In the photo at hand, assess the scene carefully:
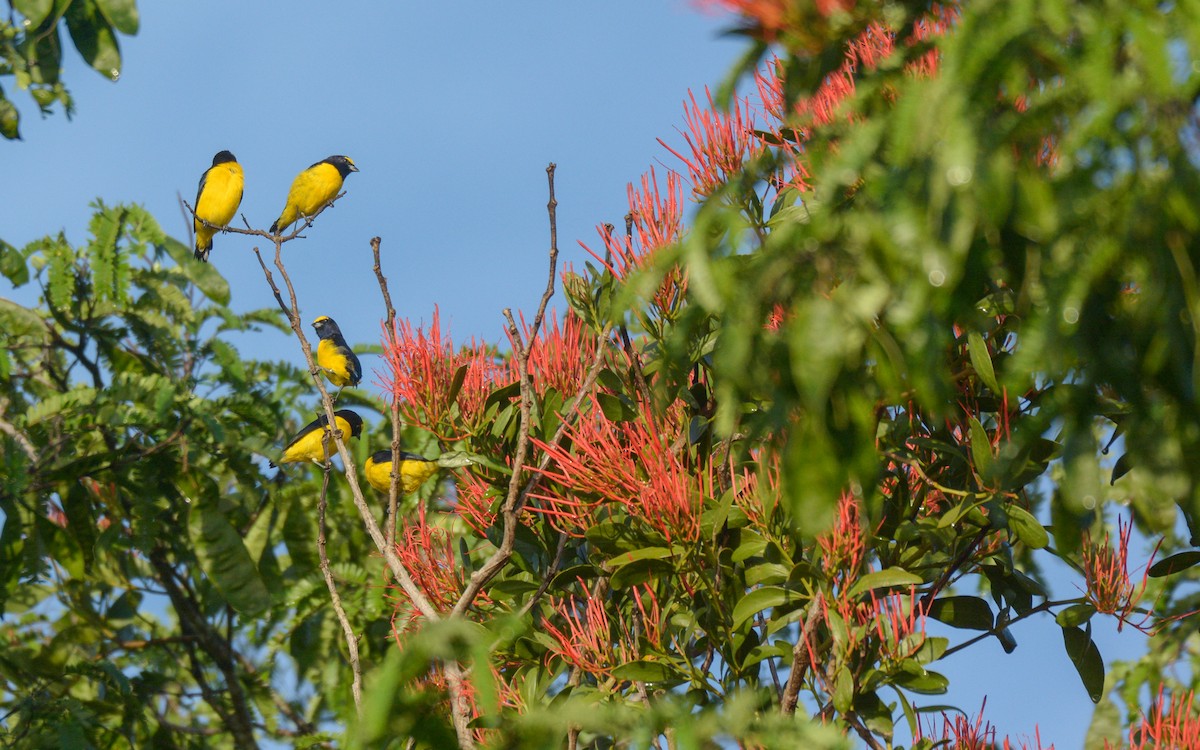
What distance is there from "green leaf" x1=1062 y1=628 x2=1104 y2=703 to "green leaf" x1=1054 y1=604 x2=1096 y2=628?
0.05 meters

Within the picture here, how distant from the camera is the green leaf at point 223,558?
515 centimetres

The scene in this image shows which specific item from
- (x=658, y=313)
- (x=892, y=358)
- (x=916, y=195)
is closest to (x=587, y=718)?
(x=892, y=358)

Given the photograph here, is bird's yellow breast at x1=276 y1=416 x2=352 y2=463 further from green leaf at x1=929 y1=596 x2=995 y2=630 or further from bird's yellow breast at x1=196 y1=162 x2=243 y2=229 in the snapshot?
green leaf at x1=929 y1=596 x2=995 y2=630

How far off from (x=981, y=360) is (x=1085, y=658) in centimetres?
73

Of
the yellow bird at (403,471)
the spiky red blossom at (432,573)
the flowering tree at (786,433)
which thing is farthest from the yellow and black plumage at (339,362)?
the spiky red blossom at (432,573)

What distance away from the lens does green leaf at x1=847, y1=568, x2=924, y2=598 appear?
233 centimetres

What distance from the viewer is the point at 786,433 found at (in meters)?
2.16

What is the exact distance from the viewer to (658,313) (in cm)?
276

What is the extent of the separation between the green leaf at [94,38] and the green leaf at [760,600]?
487 centimetres

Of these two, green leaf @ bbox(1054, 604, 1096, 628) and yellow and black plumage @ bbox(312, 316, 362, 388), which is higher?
yellow and black plumage @ bbox(312, 316, 362, 388)

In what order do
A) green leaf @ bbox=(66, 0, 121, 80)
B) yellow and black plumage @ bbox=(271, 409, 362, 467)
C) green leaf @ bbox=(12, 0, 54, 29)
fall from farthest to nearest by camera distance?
green leaf @ bbox=(66, 0, 121, 80) → green leaf @ bbox=(12, 0, 54, 29) → yellow and black plumage @ bbox=(271, 409, 362, 467)

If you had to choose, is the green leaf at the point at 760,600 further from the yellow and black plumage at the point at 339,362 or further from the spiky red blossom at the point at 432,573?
the yellow and black plumage at the point at 339,362

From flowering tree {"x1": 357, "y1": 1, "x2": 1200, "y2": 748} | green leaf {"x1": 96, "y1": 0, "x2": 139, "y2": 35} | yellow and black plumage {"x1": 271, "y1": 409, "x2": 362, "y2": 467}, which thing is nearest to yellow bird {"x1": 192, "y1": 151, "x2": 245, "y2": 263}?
green leaf {"x1": 96, "y1": 0, "x2": 139, "y2": 35}

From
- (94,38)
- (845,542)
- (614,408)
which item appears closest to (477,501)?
(614,408)
